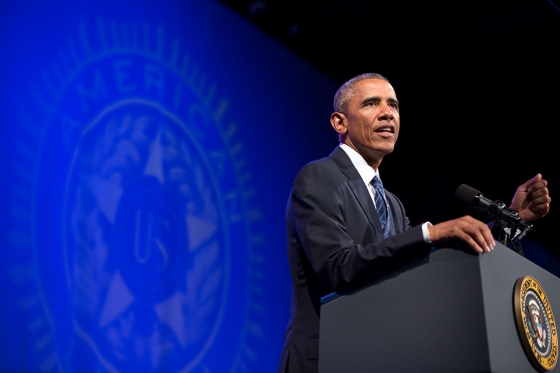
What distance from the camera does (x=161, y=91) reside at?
3.47 meters

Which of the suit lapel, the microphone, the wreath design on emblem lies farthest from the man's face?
the wreath design on emblem

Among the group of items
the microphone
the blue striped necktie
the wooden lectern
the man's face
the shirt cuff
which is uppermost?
the man's face

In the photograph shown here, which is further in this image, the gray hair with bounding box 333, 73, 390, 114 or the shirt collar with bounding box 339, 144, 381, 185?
the gray hair with bounding box 333, 73, 390, 114

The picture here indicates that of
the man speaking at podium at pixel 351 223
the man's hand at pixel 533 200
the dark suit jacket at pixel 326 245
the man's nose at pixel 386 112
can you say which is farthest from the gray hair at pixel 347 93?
the man's hand at pixel 533 200

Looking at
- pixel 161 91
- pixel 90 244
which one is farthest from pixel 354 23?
pixel 90 244

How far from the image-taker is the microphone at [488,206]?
1816mm

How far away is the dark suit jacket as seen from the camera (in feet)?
5.57

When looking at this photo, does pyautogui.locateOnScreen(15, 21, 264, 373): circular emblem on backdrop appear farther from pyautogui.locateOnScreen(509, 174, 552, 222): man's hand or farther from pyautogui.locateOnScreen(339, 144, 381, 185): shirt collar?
pyautogui.locateOnScreen(509, 174, 552, 222): man's hand

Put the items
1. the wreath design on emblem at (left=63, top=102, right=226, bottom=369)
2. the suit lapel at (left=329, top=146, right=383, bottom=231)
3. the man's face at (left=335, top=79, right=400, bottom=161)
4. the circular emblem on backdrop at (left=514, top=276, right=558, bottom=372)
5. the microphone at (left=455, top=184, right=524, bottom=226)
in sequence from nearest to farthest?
the circular emblem on backdrop at (left=514, top=276, right=558, bottom=372), the microphone at (left=455, top=184, right=524, bottom=226), the suit lapel at (left=329, top=146, right=383, bottom=231), the man's face at (left=335, top=79, right=400, bottom=161), the wreath design on emblem at (left=63, top=102, right=226, bottom=369)

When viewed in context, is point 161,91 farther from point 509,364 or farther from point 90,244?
point 509,364

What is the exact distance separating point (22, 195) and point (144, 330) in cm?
89

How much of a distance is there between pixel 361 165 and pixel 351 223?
0.33 m

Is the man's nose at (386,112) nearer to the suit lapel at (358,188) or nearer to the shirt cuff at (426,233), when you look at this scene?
the suit lapel at (358,188)

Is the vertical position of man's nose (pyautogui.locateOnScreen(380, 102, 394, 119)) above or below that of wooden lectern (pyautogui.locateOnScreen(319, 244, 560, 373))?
above
